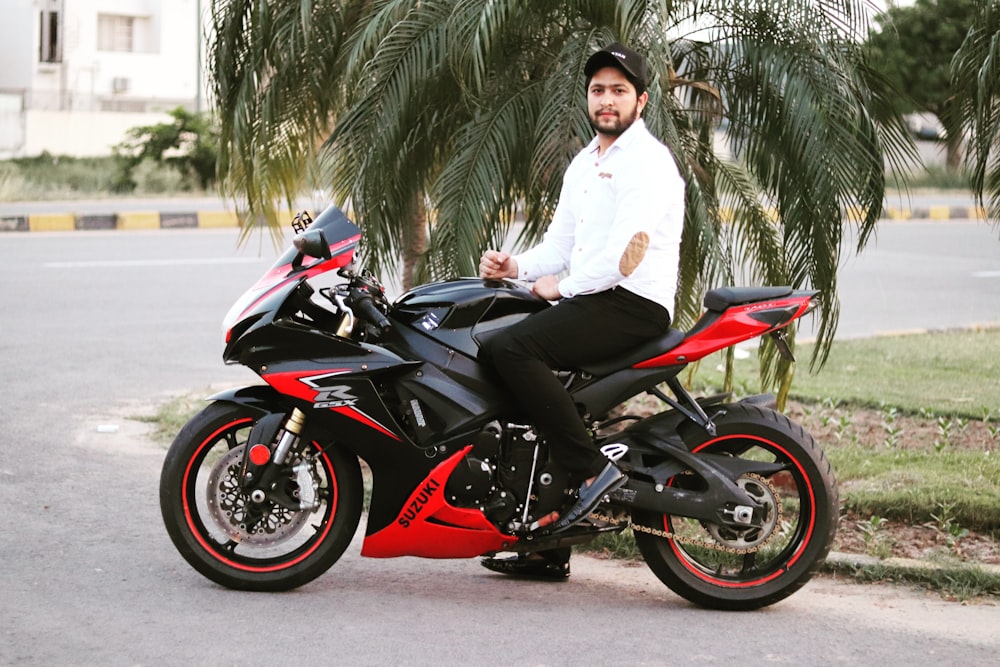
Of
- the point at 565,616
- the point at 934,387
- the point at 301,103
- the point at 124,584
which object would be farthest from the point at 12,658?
the point at 934,387

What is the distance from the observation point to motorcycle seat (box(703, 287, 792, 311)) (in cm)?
498

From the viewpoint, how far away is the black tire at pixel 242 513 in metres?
5.10

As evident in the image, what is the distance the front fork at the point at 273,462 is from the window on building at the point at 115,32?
3899 cm

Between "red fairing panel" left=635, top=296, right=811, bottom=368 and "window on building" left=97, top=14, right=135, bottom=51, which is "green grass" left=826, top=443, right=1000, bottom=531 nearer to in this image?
"red fairing panel" left=635, top=296, right=811, bottom=368

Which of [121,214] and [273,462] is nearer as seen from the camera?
[273,462]

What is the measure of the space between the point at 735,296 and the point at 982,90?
7.09 ft

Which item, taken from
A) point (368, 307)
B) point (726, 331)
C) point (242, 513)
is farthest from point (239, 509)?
point (726, 331)

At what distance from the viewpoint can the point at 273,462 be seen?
16.7 feet

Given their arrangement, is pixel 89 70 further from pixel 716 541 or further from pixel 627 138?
pixel 716 541

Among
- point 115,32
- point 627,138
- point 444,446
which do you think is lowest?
point 444,446

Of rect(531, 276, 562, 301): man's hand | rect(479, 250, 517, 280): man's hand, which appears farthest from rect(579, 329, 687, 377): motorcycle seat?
rect(479, 250, 517, 280): man's hand

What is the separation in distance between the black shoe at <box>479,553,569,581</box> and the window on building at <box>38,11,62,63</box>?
3665 cm

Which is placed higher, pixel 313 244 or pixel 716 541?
pixel 313 244

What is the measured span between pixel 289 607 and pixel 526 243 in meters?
2.42
